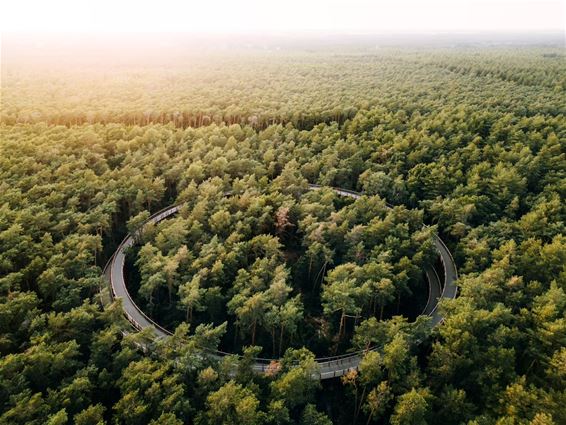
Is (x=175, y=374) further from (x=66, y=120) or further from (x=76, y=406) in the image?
(x=66, y=120)

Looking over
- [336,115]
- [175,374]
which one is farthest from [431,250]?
[336,115]

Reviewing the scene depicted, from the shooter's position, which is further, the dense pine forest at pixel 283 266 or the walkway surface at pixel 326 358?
the walkway surface at pixel 326 358

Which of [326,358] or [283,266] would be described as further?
[283,266]

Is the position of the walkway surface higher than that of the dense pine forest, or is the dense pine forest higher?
the dense pine forest

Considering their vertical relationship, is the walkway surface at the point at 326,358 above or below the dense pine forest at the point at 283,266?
below

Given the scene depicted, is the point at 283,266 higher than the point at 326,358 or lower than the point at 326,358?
higher
